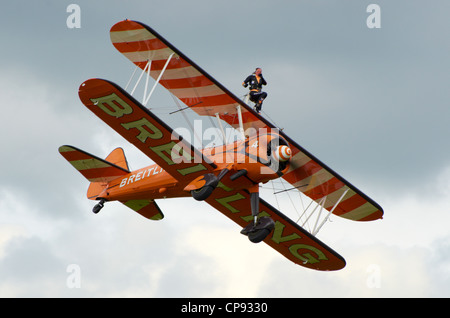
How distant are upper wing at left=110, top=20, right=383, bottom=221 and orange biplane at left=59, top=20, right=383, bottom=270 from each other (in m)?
0.03

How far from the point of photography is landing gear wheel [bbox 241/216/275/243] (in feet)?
65.8

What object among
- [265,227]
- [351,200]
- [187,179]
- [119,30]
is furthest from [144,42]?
[351,200]

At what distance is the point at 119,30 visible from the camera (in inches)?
786

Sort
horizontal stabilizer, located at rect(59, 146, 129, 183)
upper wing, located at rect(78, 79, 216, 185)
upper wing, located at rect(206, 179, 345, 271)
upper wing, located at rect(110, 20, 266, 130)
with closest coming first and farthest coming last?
upper wing, located at rect(78, 79, 216, 185) < upper wing, located at rect(110, 20, 266, 130) < upper wing, located at rect(206, 179, 345, 271) < horizontal stabilizer, located at rect(59, 146, 129, 183)

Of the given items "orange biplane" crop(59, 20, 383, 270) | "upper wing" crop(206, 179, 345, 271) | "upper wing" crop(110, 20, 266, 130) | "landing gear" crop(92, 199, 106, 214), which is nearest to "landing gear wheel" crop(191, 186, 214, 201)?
"orange biplane" crop(59, 20, 383, 270)

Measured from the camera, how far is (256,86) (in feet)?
72.7

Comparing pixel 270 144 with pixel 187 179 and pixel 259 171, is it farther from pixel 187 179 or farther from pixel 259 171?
pixel 187 179

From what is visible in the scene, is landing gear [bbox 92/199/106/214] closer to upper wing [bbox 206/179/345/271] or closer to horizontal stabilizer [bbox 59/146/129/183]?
horizontal stabilizer [bbox 59/146/129/183]

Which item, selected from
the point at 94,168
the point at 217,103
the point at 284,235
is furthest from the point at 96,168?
the point at 284,235

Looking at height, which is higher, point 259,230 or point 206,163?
point 206,163

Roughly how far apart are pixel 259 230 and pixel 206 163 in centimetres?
198

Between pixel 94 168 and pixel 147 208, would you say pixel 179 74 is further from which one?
pixel 147 208

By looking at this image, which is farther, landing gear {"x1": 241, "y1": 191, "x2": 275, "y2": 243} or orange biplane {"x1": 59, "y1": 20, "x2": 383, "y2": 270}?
landing gear {"x1": 241, "y1": 191, "x2": 275, "y2": 243}
